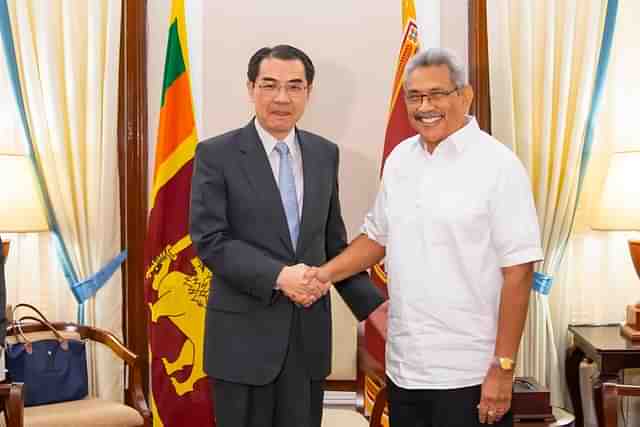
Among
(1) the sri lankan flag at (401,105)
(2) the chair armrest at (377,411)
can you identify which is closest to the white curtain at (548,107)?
(1) the sri lankan flag at (401,105)

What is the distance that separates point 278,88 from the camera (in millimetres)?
2488

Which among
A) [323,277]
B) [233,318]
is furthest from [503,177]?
[233,318]

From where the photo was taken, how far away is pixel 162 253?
3.62 meters

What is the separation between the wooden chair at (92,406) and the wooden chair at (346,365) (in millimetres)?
817

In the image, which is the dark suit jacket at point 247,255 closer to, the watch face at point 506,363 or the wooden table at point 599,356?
the watch face at point 506,363

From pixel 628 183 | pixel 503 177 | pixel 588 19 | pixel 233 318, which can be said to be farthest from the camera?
pixel 588 19

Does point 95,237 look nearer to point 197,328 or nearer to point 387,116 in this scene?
point 197,328

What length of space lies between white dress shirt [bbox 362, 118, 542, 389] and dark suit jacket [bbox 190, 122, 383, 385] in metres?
0.36

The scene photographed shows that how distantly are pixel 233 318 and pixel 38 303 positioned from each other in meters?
1.89

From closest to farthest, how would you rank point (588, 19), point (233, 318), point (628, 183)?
1. point (233, 318)
2. point (628, 183)
3. point (588, 19)

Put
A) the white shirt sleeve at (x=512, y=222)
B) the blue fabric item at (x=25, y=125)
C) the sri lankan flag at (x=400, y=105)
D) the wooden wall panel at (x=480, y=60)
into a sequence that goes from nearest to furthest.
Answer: the white shirt sleeve at (x=512, y=222) → the sri lankan flag at (x=400, y=105) → the blue fabric item at (x=25, y=125) → the wooden wall panel at (x=480, y=60)

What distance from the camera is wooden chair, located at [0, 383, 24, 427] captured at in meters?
3.04

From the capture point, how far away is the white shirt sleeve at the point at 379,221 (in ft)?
7.63

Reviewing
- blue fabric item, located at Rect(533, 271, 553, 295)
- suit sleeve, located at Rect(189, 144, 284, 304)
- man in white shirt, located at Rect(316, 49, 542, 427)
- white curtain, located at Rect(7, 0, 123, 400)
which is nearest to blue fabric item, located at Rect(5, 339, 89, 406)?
white curtain, located at Rect(7, 0, 123, 400)
